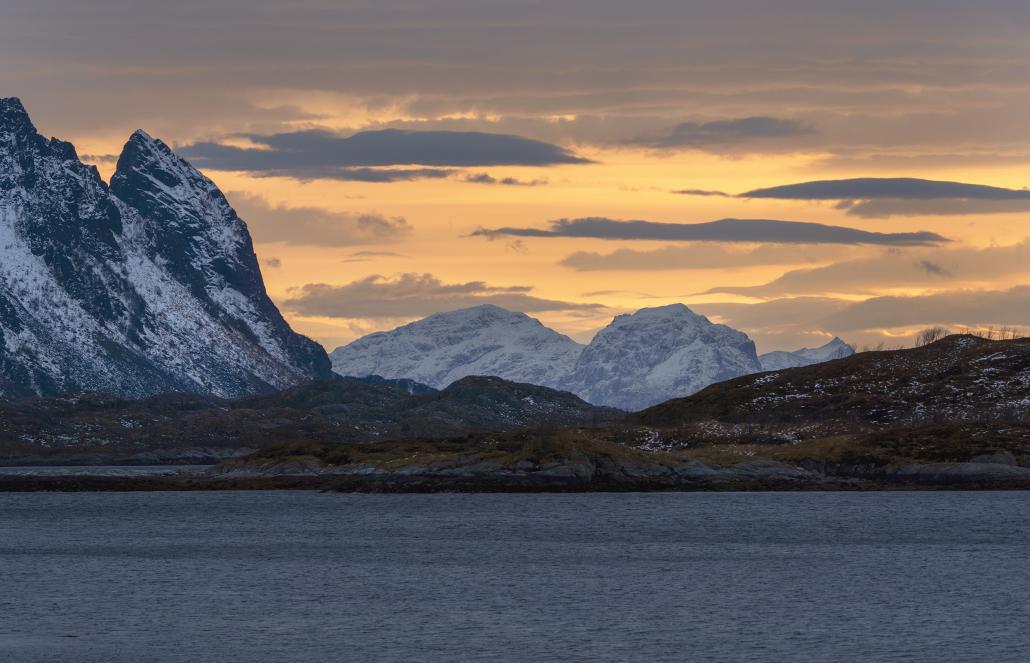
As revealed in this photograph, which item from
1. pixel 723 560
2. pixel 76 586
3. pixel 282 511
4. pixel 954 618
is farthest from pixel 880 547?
pixel 282 511

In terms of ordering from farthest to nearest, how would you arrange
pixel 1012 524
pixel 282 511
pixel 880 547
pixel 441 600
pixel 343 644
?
pixel 282 511, pixel 1012 524, pixel 880 547, pixel 441 600, pixel 343 644

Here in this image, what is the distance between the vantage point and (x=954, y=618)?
86.6 meters

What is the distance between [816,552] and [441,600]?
1716 inches

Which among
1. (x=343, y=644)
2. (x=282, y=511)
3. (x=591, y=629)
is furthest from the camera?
(x=282, y=511)

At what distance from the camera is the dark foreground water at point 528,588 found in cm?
7750

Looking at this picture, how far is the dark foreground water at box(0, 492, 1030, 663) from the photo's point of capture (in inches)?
3051

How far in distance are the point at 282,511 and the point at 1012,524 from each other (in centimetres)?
8808

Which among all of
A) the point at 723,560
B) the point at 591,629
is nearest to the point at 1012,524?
the point at 723,560

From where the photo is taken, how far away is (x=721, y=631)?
8262 cm

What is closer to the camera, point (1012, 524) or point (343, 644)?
point (343, 644)

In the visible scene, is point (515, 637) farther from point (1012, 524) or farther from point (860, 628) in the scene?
point (1012, 524)

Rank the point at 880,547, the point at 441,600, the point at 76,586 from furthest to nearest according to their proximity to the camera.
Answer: the point at 880,547, the point at 76,586, the point at 441,600

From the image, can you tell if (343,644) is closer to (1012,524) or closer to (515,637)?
(515,637)

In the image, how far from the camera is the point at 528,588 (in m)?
103
